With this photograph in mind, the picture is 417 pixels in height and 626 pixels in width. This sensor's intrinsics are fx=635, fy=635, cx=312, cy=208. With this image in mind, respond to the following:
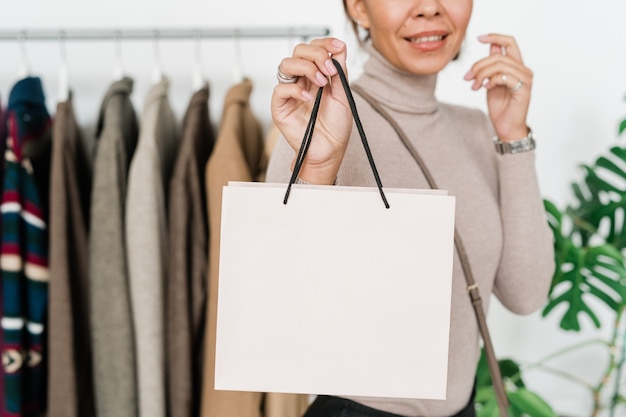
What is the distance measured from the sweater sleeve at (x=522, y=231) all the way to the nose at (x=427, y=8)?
230mm

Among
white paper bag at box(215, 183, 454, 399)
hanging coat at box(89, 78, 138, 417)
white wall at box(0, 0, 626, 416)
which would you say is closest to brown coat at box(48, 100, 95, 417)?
hanging coat at box(89, 78, 138, 417)

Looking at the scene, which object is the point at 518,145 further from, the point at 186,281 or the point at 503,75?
the point at 186,281

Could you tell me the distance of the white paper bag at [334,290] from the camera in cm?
50

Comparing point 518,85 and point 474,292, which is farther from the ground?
point 518,85

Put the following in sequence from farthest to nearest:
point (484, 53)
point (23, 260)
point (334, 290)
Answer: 1. point (484, 53)
2. point (23, 260)
3. point (334, 290)

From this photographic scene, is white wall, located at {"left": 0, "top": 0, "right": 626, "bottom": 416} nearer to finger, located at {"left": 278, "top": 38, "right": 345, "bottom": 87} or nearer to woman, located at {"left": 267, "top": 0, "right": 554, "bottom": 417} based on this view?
woman, located at {"left": 267, "top": 0, "right": 554, "bottom": 417}

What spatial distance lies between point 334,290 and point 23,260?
78 centimetres

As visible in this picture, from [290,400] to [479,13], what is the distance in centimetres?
95

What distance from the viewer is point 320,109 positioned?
0.55 meters

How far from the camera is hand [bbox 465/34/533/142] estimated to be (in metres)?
0.77

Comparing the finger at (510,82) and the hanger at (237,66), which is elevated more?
the hanger at (237,66)

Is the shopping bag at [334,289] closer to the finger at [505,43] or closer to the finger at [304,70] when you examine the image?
the finger at [304,70]

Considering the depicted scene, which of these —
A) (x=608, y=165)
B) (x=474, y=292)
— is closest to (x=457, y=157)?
(x=474, y=292)

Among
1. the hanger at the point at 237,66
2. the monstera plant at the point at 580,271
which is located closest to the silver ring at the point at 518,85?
the monstera plant at the point at 580,271
